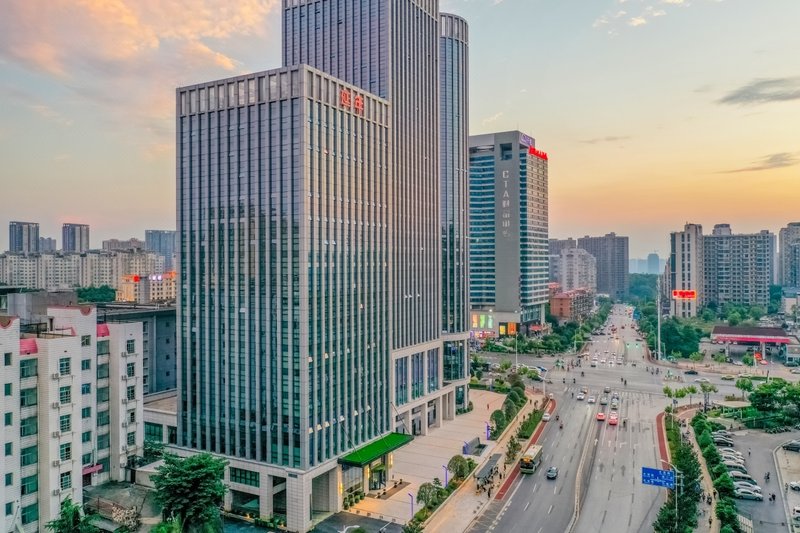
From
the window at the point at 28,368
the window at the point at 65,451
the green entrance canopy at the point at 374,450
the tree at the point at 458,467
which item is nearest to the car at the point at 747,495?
→ the tree at the point at 458,467

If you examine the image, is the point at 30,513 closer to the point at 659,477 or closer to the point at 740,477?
the point at 659,477

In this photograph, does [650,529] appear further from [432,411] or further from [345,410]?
[432,411]

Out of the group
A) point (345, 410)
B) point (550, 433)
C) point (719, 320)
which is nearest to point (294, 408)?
point (345, 410)

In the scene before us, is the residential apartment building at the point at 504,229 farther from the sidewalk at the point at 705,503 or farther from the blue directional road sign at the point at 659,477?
the blue directional road sign at the point at 659,477

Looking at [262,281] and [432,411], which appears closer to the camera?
[262,281]

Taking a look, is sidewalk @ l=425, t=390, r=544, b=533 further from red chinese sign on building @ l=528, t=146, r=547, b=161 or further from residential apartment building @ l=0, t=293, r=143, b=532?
red chinese sign on building @ l=528, t=146, r=547, b=161
